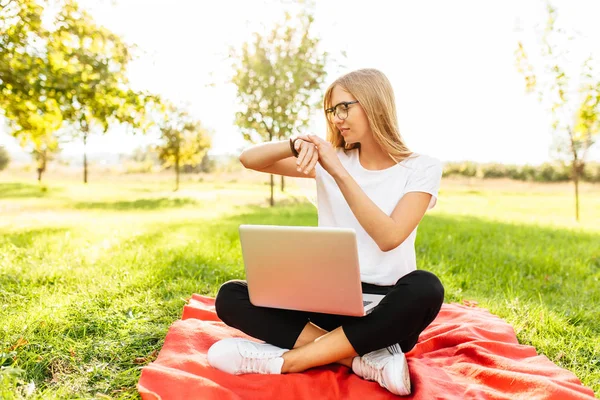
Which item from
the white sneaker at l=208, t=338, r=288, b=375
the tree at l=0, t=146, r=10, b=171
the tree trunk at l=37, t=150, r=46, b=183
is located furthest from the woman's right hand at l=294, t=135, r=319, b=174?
the tree at l=0, t=146, r=10, b=171

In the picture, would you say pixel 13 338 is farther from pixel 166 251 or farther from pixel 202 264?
pixel 166 251

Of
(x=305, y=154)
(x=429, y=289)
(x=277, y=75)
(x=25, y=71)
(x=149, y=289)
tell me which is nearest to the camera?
(x=429, y=289)

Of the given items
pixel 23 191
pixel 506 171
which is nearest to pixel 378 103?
pixel 23 191

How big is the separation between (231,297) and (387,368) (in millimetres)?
827

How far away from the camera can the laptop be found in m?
1.91

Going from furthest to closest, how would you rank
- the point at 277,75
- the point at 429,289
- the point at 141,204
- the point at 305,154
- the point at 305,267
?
1. the point at 141,204
2. the point at 277,75
3. the point at 305,154
4. the point at 429,289
5. the point at 305,267

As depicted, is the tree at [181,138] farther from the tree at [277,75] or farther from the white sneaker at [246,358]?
the white sneaker at [246,358]

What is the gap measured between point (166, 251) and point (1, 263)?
147 centimetres

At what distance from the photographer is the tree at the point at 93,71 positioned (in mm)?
7332

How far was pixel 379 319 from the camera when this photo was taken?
2170 mm

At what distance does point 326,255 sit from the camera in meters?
1.94

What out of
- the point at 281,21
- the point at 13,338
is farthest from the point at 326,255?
the point at 281,21

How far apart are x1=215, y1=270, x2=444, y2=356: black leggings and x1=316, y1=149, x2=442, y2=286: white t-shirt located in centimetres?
10

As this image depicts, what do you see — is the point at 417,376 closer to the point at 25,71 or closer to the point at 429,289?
the point at 429,289
